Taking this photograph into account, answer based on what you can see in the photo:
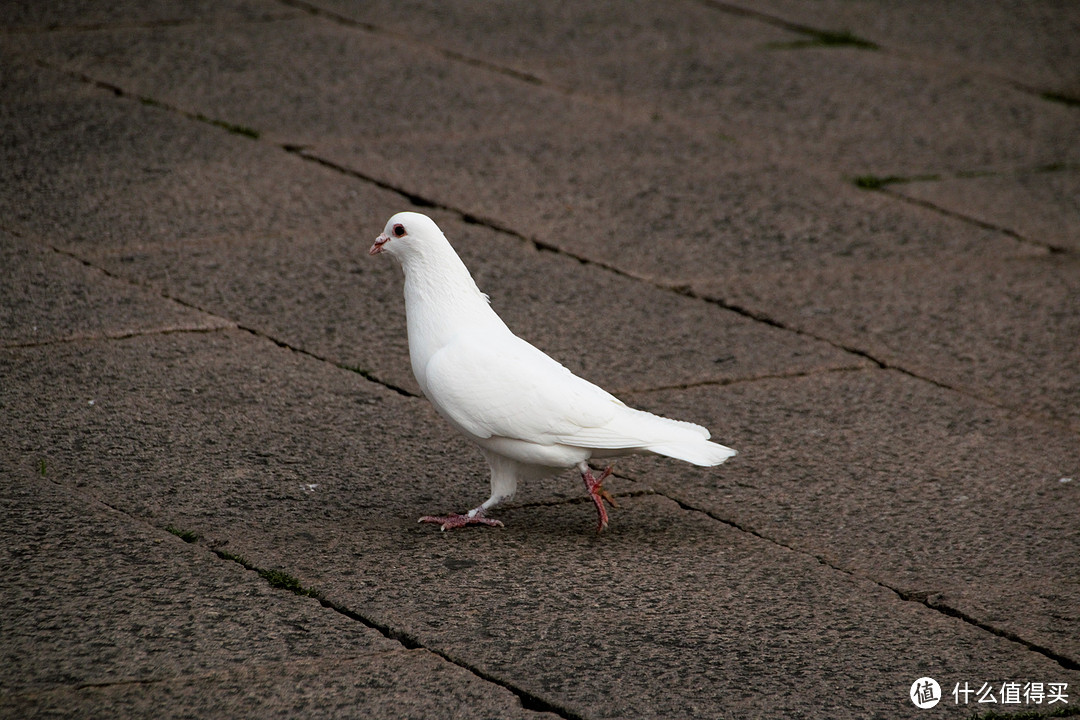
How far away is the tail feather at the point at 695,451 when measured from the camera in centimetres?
406

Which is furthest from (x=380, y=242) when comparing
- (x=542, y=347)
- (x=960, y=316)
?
(x=960, y=316)

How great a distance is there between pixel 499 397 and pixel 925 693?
4.94ft

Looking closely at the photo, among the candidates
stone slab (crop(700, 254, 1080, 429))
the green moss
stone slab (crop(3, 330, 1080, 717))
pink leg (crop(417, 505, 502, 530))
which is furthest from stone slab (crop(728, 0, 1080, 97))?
the green moss

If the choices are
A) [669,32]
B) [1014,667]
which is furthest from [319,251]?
[669,32]

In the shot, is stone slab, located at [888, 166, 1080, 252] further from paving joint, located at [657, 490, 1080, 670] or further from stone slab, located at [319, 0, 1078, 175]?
paving joint, located at [657, 490, 1080, 670]

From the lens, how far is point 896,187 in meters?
7.46

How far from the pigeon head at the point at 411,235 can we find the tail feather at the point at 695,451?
3.21 ft

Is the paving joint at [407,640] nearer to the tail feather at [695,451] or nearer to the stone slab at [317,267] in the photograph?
the tail feather at [695,451]

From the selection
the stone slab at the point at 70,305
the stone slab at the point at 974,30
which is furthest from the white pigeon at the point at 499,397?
the stone slab at the point at 974,30

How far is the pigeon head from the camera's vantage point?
4230mm

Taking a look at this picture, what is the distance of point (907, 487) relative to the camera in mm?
4605

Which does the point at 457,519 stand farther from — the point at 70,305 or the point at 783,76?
the point at 783,76

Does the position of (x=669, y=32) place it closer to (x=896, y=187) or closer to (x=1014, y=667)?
(x=896, y=187)

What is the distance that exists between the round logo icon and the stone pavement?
0.04 m
